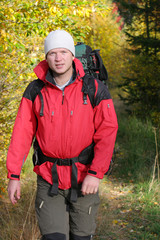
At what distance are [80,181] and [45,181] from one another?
11.2 inches

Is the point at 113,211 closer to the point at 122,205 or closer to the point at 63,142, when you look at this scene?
the point at 122,205

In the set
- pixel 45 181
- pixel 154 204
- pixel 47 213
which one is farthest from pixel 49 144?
pixel 154 204

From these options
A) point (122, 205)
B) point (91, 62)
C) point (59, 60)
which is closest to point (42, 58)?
point (91, 62)

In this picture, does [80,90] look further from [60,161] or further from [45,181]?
[45,181]

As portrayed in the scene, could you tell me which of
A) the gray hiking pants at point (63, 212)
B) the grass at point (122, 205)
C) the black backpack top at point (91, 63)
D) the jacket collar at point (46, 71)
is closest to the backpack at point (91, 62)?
the black backpack top at point (91, 63)

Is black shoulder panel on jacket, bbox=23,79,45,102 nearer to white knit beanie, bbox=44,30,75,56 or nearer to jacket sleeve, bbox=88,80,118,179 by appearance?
white knit beanie, bbox=44,30,75,56

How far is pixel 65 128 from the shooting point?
2.11 m

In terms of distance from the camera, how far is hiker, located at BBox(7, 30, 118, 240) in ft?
6.97

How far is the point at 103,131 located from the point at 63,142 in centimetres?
32

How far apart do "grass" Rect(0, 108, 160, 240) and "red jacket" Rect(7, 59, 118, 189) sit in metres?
1.04

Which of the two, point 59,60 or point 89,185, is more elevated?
point 59,60

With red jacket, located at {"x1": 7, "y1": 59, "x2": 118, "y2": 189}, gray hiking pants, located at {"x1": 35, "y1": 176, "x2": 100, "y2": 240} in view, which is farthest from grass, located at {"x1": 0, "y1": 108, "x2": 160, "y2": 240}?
red jacket, located at {"x1": 7, "y1": 59, "x2": 118, "y2": 189}

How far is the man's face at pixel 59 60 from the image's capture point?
7.21 ft

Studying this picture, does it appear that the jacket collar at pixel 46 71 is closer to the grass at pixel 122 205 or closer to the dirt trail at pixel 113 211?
the grass at pixel 122 205
